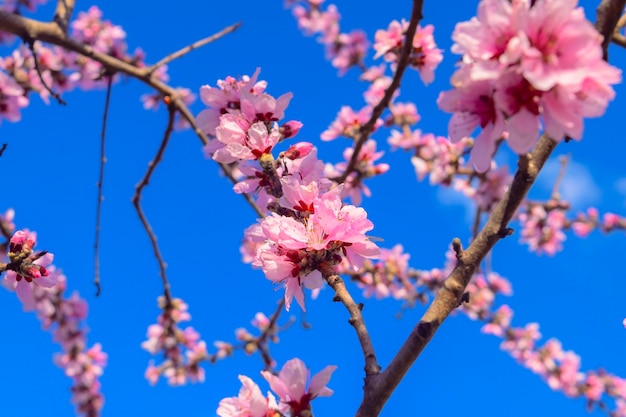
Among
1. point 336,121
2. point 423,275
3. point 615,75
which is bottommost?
point 615,75

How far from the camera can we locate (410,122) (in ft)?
16.9

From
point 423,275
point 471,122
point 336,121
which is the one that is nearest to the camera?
point 471,122

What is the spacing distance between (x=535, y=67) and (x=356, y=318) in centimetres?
66

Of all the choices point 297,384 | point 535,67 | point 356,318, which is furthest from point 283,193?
point 535,67

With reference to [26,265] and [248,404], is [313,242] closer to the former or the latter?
[248,404]

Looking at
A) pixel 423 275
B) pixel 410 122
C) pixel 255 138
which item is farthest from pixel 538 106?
pixel 423 275

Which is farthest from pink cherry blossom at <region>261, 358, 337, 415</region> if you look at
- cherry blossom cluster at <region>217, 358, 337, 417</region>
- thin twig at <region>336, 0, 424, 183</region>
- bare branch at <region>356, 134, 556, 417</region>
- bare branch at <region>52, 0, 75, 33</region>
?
bare branch at <region>52, 0, 75, 33</region>

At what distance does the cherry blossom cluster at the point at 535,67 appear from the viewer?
867 millimetres

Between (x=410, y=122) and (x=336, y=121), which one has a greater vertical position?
(x=410, y=122)

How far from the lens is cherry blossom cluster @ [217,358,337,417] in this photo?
1.16 meters

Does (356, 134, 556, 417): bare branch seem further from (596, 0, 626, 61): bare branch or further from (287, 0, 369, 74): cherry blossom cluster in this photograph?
(287, 0, 369, 74): cherry blossom cluster

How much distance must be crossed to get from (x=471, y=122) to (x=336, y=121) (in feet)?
9.45

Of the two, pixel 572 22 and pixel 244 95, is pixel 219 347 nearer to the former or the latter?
pixel 244 95

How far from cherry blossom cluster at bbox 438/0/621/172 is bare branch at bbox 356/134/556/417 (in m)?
0.16
